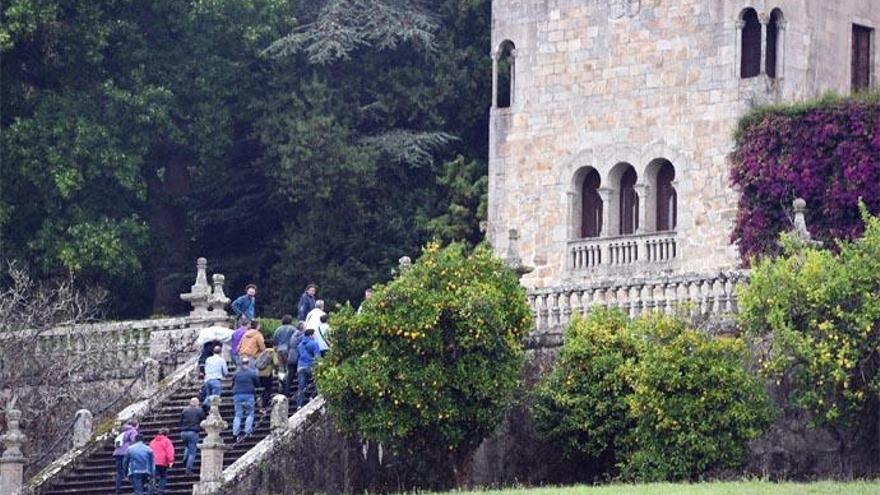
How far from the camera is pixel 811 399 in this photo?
50.2 metres

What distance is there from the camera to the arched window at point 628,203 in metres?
64.1

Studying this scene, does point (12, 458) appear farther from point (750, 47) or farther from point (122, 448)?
point (750, 47)

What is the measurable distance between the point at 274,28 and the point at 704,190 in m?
11.7

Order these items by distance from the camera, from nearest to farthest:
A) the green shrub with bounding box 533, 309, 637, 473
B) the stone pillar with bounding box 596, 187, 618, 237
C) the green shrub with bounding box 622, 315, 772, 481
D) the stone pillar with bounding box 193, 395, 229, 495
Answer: the green shrub with bounding box 622, 315, 772, 481, the green shrub with bounding box 533, 309, 637, 473, the stone pillar with bounding box 193, 395, 229, 495, the stone pillar with bounding box 596, 187, 618, 237

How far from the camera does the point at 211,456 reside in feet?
172

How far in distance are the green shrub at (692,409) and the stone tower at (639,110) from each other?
400 inches

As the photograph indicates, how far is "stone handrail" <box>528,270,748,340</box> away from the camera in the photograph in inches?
2127

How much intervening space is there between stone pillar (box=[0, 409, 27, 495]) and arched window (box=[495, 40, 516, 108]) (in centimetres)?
1505

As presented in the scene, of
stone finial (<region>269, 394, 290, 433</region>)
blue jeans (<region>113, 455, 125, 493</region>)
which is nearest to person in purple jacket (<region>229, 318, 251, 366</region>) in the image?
stone finial (<region>269, 394, 290, 433</region>)

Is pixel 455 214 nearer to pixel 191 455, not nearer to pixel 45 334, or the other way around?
pixel 45 334

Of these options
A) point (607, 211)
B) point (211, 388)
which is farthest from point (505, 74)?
point (211, 388)

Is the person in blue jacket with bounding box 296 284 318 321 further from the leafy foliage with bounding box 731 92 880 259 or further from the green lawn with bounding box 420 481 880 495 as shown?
the leafy foliage with bounding box 731 92 880 259

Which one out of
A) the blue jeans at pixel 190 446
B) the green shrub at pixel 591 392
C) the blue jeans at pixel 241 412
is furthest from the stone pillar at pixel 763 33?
the blue jeans at pixel 190 446

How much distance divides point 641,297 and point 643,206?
842cm
